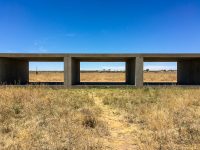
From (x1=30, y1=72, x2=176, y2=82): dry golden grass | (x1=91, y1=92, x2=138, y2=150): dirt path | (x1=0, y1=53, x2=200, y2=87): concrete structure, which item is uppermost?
(x1=0, y1=53, x2=200, y2=87): concrete structure

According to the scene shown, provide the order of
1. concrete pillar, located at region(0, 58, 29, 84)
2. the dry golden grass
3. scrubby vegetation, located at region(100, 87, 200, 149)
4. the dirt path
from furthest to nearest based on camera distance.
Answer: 1. the dry golden grass
2. concrete pillar, located at region(0, 58, 29, 84)
3. the dirt path
4. scrubby vegetation, located at region(100, 87, 200, 149)

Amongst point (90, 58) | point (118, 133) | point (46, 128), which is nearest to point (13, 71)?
point (90, 58)

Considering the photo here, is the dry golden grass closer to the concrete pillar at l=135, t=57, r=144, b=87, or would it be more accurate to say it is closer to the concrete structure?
Result: the concrete structure

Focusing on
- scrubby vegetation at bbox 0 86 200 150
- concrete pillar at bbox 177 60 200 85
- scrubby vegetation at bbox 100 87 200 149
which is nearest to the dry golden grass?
concrete pillar at bbox 177 60 200 85

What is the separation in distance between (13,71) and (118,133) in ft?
72.6

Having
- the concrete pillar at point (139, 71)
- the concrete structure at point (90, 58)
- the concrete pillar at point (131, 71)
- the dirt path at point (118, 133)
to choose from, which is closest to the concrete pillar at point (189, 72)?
the concrete structure at point (90, 58)

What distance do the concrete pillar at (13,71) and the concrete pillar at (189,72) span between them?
57.4ft

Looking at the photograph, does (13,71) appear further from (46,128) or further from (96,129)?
(96,129)

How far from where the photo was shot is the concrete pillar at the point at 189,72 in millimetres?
26641

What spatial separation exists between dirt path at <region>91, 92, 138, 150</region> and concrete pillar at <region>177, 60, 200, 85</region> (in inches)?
688

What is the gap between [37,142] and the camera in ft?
22.8

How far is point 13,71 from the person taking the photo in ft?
92.0

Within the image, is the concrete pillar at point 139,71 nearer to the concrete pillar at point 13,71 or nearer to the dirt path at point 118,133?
the concrete pillar at point 13,71

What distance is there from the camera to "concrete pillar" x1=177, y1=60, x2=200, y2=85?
26641 mm
